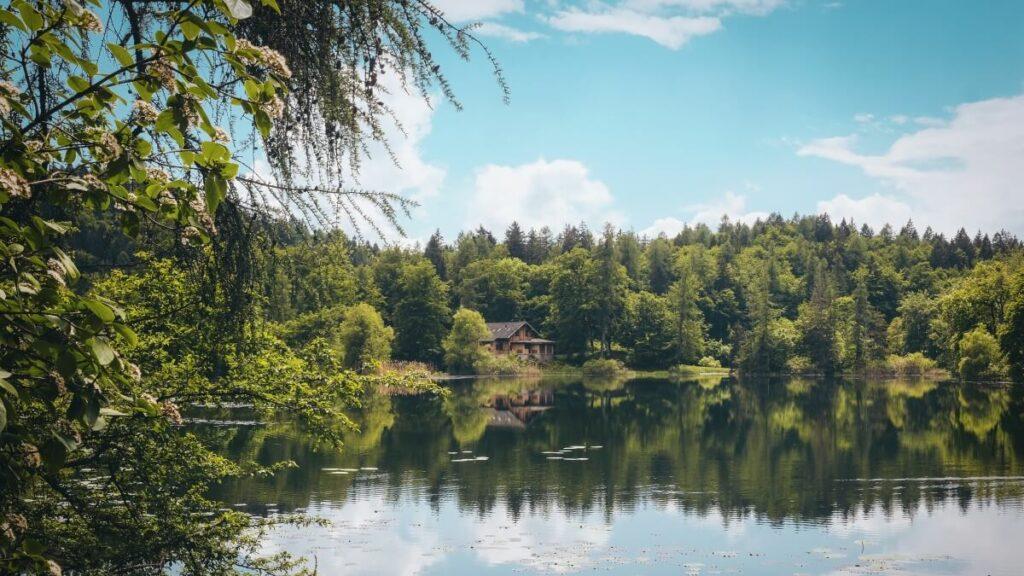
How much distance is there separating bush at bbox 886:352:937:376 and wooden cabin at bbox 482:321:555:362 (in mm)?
34207

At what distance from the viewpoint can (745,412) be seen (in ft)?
142

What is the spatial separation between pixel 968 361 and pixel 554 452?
45.8m

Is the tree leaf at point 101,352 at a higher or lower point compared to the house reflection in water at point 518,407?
higher

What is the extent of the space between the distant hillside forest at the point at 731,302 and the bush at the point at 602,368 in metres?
3.99

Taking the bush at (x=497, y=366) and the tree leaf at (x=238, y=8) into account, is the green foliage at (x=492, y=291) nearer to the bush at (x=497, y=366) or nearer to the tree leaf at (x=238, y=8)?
the bush at (x=497, y=366)

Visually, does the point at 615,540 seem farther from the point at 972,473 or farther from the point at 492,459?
the point at 972,473

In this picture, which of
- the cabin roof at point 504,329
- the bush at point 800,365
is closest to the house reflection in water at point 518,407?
the cabin roof at point 504,329

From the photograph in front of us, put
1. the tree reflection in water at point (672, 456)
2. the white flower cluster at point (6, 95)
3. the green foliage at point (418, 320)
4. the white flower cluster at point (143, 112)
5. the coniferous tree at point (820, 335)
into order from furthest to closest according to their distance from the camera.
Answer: the coniferous tree at point (820, 335), the green foliage at point (418, 320), the tree reflection in water at point (672, 456), the white flower cluster at point (143, 112), the white flower cluster at point (6, 95)

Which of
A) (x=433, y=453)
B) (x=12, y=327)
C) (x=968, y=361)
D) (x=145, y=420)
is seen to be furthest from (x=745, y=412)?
(x=12, y=327)

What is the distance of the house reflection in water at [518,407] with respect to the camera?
37938 millimetres

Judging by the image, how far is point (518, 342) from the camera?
91.2 meters

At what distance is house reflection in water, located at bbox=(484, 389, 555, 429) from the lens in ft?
124

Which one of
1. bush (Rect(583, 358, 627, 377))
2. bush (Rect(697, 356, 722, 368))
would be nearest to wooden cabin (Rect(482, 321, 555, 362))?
bush (Rect(583, 358, 627, 377))

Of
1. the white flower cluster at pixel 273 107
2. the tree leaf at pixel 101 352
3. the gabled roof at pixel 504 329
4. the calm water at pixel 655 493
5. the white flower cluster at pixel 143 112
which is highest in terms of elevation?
the gabled roof at pixel 504 329
